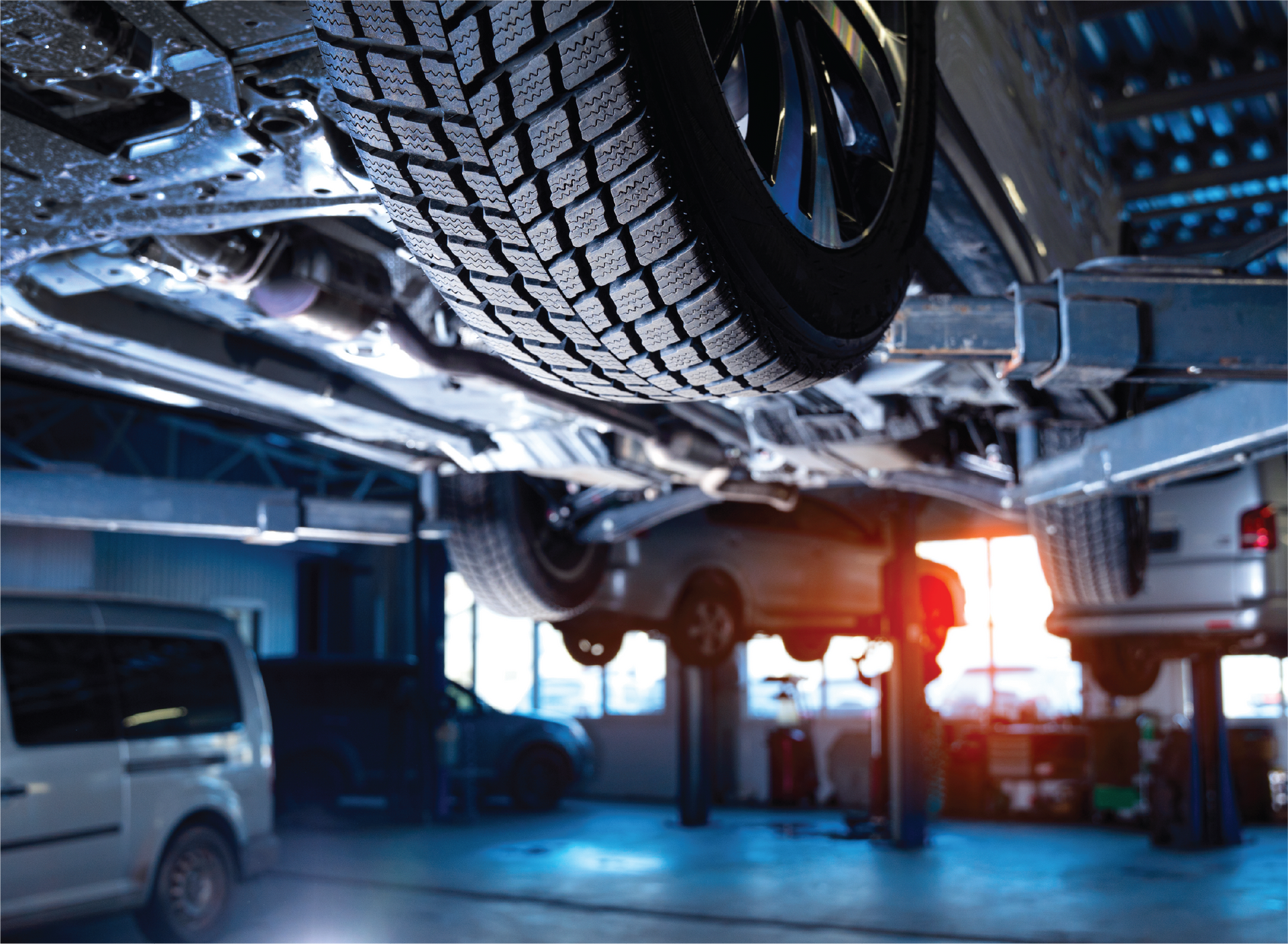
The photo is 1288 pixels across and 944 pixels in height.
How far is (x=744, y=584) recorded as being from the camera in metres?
8.20

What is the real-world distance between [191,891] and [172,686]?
38.9 inches

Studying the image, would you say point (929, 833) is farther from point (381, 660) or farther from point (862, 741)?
point (381, 660)

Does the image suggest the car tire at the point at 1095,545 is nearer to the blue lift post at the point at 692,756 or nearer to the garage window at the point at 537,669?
the blue lift post at the point at 692,756

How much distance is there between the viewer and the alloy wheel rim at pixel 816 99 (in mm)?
1701

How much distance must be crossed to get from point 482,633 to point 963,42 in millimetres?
15694

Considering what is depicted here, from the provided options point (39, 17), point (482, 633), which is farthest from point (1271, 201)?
point (482, 633)

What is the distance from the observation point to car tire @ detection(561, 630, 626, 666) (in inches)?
308

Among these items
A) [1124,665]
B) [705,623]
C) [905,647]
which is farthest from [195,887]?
[1124,665]

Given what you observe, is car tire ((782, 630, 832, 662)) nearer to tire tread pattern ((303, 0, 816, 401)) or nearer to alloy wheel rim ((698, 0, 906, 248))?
alloy wheel rim ((698, 0, 906, 248))

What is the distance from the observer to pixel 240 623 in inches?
601

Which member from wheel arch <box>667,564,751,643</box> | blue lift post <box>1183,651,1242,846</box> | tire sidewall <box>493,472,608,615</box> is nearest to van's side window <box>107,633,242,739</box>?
tire sidewall <box>493,472,608,615</box>

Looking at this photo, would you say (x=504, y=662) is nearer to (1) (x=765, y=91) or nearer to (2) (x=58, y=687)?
(2) (x=58, y=687)

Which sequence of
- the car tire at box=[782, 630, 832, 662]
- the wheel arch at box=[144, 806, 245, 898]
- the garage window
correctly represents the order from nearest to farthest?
the wheel arch at box=[144, 806, 245, 898] < the car tire at box=[782, 630, 832, 662] < the garage window

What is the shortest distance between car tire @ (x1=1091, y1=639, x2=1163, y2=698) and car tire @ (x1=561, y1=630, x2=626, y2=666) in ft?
12.6
